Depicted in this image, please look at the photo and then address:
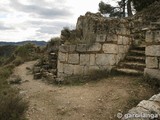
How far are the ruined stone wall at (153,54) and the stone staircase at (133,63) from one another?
52 centimetres

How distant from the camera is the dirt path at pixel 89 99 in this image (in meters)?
5.72

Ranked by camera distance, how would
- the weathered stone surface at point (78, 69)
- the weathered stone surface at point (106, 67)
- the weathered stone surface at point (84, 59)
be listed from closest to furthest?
the weathered stone surface at point (106, 67)
the weathered stone surface at point (84, 59)
the weathered stone surface at point (78, 69)

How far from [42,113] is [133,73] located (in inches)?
121

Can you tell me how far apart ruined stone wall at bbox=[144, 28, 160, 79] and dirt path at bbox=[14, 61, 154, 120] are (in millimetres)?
416

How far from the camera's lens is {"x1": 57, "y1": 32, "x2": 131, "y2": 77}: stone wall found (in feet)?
27.8

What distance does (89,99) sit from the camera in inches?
254

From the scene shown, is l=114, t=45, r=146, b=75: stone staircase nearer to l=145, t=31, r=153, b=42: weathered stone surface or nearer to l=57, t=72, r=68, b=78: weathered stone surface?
l=145, t=31, r=153, b=42: weathered stone surface


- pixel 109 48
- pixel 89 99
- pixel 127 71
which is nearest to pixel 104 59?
pixel 109 48

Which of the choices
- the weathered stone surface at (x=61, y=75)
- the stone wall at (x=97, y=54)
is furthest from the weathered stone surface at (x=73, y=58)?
the weathered stone surface at (x=61, y=75)

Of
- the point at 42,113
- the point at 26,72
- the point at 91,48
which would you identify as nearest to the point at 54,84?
the point at 91,48

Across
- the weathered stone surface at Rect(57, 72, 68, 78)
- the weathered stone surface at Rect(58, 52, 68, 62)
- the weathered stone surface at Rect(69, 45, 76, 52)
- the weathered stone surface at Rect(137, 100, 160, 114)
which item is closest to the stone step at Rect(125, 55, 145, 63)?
the weathered stone surface at Rect(69, 45, 76, 52)

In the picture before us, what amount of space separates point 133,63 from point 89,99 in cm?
247

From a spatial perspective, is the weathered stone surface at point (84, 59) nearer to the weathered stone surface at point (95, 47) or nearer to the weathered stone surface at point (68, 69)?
the weathered stone surface at point (95, 47)

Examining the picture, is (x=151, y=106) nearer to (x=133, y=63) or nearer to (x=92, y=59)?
(x=133, y=63)
